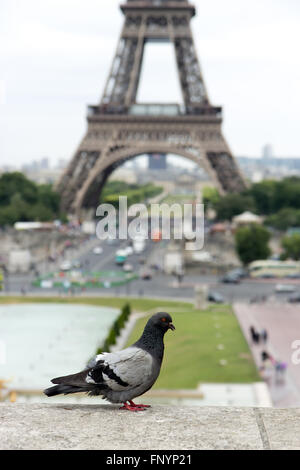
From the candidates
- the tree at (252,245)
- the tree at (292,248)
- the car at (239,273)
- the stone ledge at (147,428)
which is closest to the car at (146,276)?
the car at (239,273)

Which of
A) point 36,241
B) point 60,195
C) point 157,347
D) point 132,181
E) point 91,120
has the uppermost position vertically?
point 132,181

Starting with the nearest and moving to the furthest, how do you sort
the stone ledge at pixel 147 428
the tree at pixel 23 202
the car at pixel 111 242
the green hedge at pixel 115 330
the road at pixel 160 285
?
the stone ledge at pixel 147 428
the green hedge at pixel 115 330
the road at pixel 160 285
the tree at pixel 23 202
the car at pixel 111 242

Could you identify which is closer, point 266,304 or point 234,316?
point 234,316

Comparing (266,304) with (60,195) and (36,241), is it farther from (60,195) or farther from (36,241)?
(60,195)

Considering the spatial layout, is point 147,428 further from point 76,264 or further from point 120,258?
point 120,258

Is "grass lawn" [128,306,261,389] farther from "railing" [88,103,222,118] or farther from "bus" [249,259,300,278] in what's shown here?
"railing" [88,103,222,118]

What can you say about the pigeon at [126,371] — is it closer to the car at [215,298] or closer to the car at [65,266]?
the car at [215,298]

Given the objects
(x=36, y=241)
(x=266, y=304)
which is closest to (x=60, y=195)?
(x=36, y=241)
